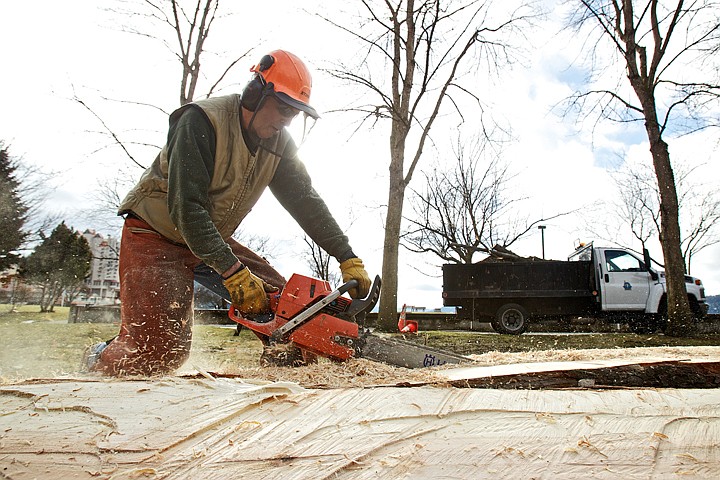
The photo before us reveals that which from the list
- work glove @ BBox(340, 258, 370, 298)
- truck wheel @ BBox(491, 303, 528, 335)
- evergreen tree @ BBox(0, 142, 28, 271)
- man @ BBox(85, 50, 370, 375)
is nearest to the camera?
man @ BBox(85, 50, 370, 375)

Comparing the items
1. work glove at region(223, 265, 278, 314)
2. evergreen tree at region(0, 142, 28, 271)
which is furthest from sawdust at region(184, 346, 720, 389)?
evergreen tree at region(0, 142, 28, 271)

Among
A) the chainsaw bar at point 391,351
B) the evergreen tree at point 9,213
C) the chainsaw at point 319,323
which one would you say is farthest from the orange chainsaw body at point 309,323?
the evergreen tree at point 9,213

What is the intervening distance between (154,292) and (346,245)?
40.8 inches

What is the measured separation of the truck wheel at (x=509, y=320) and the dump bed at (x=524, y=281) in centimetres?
24

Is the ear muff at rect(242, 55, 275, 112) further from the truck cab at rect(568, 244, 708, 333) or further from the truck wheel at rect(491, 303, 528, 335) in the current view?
the truck cab at rect(568, 244, 708, 333)

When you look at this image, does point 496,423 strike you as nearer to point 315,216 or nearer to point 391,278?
point 315,216

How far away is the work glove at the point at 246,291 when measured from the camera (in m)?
2.09

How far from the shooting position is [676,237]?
8625 mm

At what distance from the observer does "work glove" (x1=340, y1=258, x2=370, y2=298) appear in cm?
250

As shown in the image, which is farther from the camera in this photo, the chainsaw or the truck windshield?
the truck windshield

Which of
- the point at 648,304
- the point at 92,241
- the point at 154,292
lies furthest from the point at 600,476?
the point at 92,241

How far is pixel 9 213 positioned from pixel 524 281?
22.1 meters

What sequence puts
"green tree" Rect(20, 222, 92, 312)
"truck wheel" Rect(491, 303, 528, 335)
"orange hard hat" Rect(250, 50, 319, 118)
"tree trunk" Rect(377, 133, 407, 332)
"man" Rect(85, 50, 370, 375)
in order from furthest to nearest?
1. "green tree" Rect(20, 222, 92, 312)
2. "truck wheel" Rect(491, 303, 528, 335)
3. "tree trunk" Rect(377, 133, 407, 332)
4. "orange hard hat" Rect(250, 50, 319, 118)
5. "man" Rect(85, 50, 370, 375)

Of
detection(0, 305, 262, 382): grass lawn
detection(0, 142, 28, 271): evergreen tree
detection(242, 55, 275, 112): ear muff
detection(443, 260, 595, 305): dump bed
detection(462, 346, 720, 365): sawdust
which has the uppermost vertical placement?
detection(0, 142, 28, 271): evergreen tree
